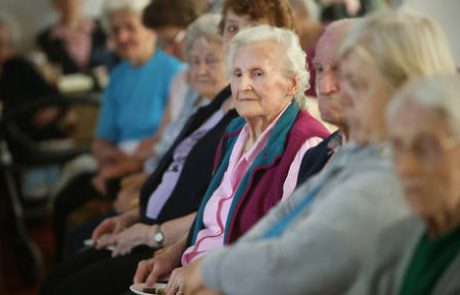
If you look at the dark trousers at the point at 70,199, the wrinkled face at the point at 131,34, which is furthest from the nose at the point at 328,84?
the dark trousers at the point at 70,199

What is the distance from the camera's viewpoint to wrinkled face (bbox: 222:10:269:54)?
9.94ft

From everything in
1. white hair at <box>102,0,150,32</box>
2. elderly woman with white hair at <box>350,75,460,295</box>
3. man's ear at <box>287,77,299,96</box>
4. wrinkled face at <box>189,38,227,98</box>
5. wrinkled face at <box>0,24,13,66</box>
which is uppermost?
elderly woman with white hair at <box>350,75,460,295</box>

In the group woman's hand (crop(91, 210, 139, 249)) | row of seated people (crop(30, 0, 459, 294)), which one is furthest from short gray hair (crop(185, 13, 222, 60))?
woman's hand (crop(91, 210, 139, 249))

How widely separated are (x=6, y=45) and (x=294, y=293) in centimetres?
534

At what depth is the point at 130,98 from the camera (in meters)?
4.68

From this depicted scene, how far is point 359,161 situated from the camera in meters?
1.87

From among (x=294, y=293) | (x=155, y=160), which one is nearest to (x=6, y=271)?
(x=155, y=160)

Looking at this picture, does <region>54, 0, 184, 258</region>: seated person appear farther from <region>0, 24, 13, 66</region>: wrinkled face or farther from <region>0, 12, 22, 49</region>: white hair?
<region>0, 12, 22, 49</region>: white hair

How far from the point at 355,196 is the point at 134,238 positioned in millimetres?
1609

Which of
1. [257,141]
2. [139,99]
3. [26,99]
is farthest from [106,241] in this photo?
[26,99]

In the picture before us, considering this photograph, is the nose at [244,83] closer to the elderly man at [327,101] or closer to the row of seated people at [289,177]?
the row of seated people at [289,177]

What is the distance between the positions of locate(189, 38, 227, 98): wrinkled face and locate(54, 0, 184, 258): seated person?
3.32ft

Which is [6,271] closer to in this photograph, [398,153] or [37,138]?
[37,138]

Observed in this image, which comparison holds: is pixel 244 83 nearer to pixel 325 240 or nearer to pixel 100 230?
pixel 325 240
